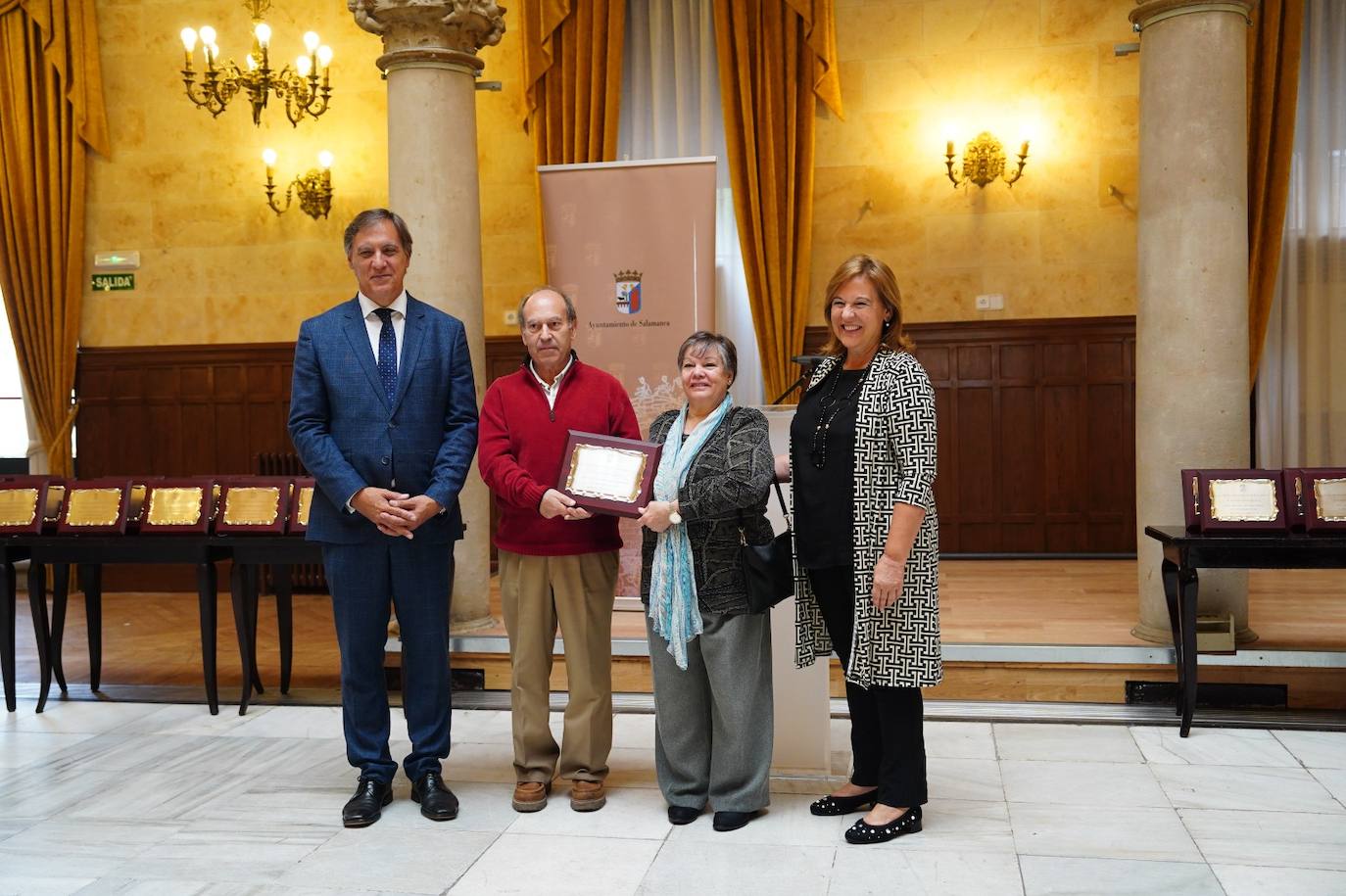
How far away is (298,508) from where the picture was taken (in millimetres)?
5434

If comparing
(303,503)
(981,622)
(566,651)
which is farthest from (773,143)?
(566,651)

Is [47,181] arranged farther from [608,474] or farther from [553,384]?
[608,474]

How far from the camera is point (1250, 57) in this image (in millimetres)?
7961

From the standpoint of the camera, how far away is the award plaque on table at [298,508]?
541 cm

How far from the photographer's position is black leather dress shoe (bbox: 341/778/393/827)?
3.88 m

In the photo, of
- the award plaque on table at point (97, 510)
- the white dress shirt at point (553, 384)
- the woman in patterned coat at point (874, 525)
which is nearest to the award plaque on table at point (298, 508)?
the award plaque on table at point (97, 510)

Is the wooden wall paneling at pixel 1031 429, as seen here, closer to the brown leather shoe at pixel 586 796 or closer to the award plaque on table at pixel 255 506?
the award plaque on table at pixel 255 506

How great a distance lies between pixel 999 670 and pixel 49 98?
799 centimetres

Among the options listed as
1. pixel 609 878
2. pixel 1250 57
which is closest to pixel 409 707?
pixel 609 878

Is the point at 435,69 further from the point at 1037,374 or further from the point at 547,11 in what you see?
the point at 1037,374

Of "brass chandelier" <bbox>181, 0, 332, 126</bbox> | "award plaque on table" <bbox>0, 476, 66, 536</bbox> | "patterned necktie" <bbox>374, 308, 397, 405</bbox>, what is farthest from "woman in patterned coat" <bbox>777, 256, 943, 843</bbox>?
"brass chandelier" <bbox>181, 0, 332, 126</bbox>

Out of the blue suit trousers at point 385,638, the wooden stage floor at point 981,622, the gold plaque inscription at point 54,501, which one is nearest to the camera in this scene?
the blue suit trousers at point 385,638

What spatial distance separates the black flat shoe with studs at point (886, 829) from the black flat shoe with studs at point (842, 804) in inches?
6.0

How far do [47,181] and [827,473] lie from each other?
314 inches
